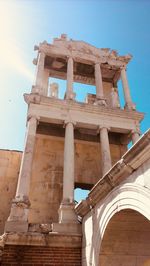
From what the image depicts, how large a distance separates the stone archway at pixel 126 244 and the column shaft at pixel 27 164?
445cm

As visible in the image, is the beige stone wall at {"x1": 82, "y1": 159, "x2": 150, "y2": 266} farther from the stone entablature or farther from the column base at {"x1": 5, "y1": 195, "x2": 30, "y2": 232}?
the stone entablature

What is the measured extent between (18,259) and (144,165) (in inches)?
226

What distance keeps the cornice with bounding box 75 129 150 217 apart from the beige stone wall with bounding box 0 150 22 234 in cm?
691

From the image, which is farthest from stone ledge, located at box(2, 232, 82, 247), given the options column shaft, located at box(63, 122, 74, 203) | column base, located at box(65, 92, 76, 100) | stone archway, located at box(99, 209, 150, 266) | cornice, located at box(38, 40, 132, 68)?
cornice, located at box(38, 40, 132, 68)

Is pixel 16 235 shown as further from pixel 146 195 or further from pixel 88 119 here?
pixel 88 119

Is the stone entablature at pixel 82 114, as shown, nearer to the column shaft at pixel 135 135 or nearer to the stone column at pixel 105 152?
the column shaft at pixel 135 135

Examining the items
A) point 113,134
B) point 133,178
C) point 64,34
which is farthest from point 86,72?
point 133,178

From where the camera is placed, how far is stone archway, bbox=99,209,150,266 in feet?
19.8

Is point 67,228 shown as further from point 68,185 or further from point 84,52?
point 84,52

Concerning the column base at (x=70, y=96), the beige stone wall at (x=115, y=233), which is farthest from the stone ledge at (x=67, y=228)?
the column base at (x=70, y=96)

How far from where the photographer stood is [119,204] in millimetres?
5199

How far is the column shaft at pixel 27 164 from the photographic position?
385 inches

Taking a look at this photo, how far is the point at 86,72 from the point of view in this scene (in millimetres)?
17828

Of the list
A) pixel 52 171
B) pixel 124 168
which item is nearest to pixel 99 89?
pixel 52 171
